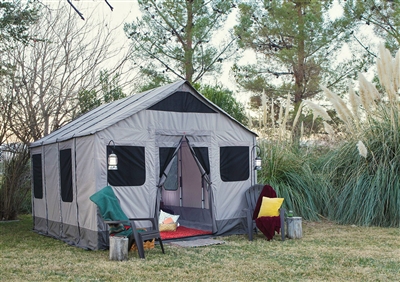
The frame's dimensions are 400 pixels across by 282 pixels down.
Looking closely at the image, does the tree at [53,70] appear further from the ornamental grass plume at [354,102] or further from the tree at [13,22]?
the ornamental grass plume at [354,102]

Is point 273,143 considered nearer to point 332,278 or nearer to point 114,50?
point 114,50

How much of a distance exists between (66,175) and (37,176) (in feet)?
5.17

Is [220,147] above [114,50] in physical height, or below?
below

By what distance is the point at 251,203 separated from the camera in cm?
754

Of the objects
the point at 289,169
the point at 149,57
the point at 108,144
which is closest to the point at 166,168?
the point at 108,144

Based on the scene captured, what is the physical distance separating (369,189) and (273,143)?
2103mm

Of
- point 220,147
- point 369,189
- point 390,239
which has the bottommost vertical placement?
point 390,239

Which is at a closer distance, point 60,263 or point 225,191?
point 60,263

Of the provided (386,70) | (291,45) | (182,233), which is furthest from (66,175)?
(291,45)

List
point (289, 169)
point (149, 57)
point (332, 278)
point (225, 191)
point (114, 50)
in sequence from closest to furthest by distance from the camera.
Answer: point (332, 278), point (225, 191), point (289, 169), point (114, 50), point (149, 57)

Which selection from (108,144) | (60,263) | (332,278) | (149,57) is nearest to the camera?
(332,278)

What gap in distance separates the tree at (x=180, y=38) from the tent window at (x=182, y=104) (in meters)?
7.35

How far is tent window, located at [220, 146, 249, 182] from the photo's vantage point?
7406 mm

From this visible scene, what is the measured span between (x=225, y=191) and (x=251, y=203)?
45cm
